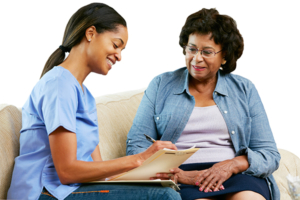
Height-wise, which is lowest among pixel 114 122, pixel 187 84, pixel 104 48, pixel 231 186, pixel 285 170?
pixel 285 170

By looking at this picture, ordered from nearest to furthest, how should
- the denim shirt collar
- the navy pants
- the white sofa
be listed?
the navy pants
the white sofa
the denim shirt collar

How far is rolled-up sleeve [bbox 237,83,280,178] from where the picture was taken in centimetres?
193

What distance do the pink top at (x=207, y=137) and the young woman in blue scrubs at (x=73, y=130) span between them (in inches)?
22.4

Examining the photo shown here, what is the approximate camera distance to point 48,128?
1.28 metres

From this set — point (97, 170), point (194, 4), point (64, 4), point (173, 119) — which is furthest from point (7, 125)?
point (194, 4)

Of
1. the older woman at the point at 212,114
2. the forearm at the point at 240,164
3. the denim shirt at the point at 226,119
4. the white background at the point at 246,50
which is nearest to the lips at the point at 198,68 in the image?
the older woman at the point at 212,114

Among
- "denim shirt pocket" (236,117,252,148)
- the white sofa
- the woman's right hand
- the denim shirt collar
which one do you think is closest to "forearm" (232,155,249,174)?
"denim shirt pocket" (236,117,252,148)

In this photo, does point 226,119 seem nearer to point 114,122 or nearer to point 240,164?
point 240,164

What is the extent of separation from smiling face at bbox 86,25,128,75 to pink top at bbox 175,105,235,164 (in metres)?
0.71

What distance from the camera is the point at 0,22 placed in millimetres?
2529

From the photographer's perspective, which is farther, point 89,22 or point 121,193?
point 89,22

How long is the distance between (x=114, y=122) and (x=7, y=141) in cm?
79

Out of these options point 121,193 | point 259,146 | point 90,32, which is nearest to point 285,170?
point 259,146

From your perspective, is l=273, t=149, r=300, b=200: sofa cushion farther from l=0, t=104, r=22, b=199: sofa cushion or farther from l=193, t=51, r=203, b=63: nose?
l=0, t=104, r=22, b=199: sofa cushion
